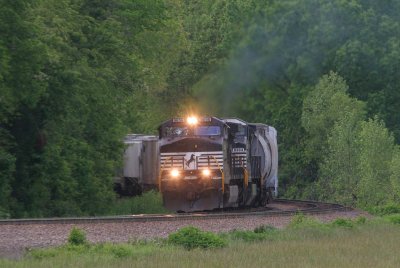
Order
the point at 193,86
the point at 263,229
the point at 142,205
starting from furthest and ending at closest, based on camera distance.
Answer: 1. the point at 193,86
2. the point at 142,205
3. the point at 263,229

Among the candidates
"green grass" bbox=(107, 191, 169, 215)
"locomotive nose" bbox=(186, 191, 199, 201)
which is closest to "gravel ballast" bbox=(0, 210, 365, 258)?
"locomotive nose" bbox=(186, 191, 199, 201)

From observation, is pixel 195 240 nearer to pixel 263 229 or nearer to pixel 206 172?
pixel 263 229

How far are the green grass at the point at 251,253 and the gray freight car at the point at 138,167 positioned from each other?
66.7 feet

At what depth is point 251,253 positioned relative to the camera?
20156mm

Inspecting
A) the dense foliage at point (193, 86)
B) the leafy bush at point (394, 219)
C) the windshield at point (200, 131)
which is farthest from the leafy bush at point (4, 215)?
the leafy bush at point (394, 219)

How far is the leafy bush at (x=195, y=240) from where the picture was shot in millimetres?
21578

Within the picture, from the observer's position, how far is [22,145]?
37.6 meters

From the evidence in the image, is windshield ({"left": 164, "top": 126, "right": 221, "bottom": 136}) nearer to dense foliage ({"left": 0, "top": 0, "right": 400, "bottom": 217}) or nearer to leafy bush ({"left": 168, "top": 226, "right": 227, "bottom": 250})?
dense foliage ({"left": 0, "top": 0, "right": 400, "bottom": 217})

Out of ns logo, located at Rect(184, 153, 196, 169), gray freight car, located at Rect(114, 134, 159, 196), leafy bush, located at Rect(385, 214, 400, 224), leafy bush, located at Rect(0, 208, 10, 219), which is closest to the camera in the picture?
leafy bush, located at Rect(385, 214, 400, 224)

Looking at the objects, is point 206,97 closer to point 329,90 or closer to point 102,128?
point 329,90

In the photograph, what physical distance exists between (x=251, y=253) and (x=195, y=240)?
Answer: 1.96 meters

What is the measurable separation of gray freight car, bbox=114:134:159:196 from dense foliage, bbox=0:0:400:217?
1.47 meters

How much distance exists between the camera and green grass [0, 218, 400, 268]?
18109 millimetres

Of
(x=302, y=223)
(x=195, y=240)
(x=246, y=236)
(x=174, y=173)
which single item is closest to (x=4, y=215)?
(x=174, y=173)
